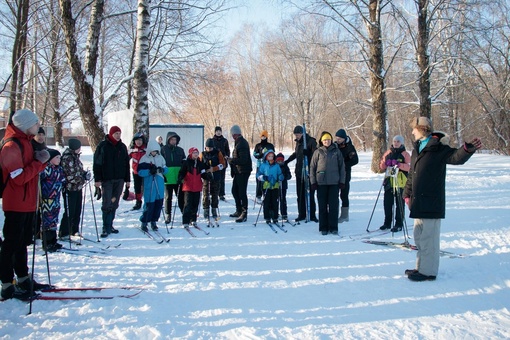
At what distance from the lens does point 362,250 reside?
592 cm

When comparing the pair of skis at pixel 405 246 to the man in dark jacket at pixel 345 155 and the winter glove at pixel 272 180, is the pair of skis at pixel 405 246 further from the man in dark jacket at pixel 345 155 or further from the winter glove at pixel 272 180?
the winter glove at pixel 272 180

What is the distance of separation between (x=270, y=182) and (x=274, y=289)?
12.5 ft

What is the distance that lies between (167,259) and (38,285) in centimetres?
172

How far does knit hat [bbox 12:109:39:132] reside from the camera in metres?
3.94

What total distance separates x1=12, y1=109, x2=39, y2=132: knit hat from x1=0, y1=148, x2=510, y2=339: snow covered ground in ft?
6.07

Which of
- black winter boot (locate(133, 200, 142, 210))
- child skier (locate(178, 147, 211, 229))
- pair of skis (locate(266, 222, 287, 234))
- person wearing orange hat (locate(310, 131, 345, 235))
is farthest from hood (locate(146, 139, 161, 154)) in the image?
person wearing orange hat (locate(310, 131, 345, 235))

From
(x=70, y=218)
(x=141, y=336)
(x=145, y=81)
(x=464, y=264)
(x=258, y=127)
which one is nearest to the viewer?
(x=141, y=336)

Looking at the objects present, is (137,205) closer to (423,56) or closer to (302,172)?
(302,172)

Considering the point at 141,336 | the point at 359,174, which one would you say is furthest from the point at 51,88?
the point at 141,336

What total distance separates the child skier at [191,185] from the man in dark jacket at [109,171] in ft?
4.03

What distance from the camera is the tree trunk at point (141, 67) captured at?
9883 mm

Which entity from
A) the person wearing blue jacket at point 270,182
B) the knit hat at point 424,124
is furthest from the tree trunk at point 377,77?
the knit hat at point 424,124

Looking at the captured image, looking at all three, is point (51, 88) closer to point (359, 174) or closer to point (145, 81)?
point (145, 81)

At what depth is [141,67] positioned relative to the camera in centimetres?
1005
